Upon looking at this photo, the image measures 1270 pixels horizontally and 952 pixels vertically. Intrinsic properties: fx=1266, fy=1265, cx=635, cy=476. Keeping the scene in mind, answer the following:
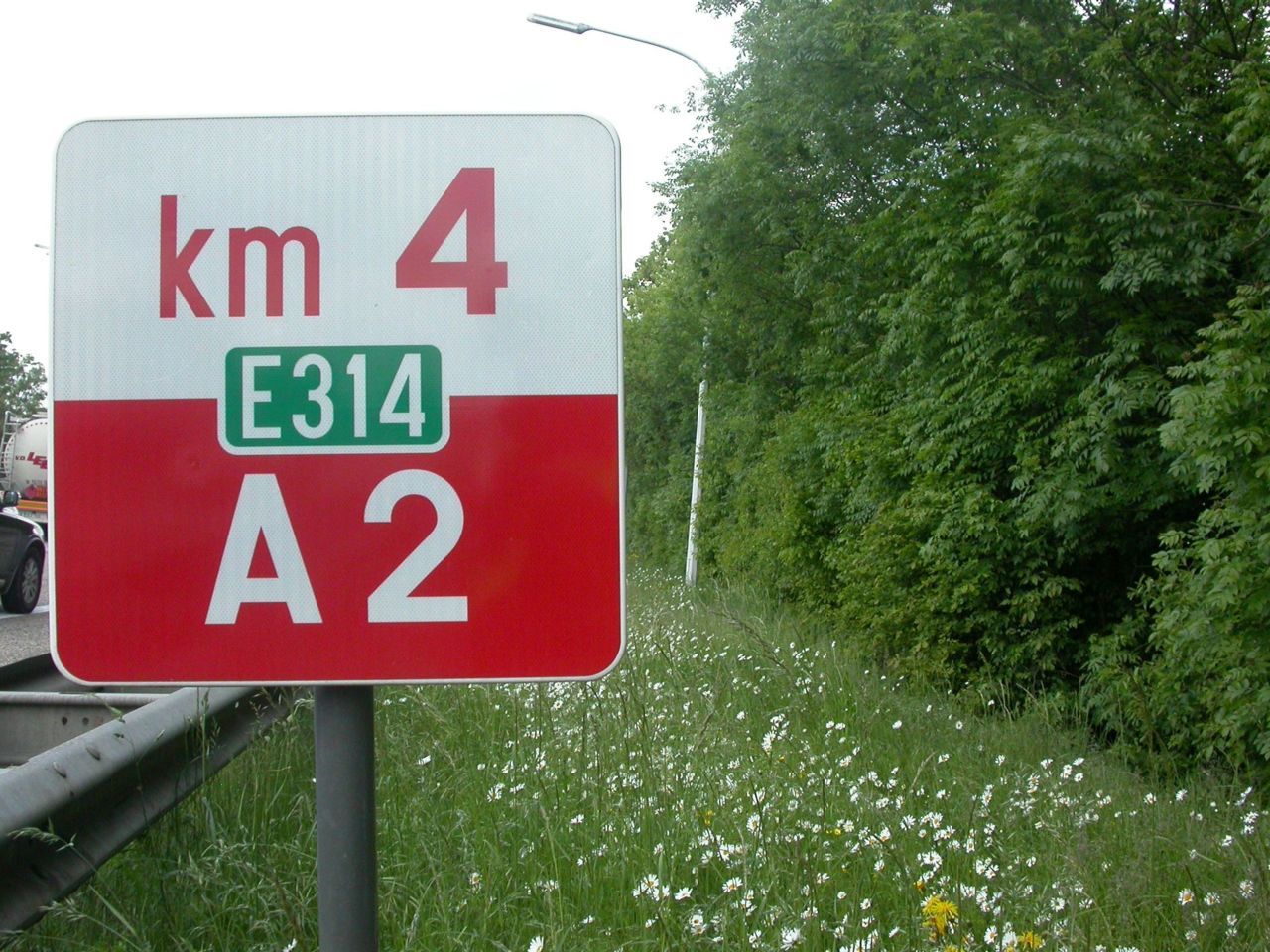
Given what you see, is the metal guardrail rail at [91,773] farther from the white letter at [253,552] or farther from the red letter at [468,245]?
the red letter at [468,245]

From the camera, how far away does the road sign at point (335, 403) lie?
5.20 ft

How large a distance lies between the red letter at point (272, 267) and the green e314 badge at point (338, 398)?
0.06m

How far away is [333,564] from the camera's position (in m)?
1.59

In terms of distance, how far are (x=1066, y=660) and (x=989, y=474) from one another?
5.45 feet

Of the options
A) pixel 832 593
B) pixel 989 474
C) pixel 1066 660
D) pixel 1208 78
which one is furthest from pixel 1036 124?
pixel 832 593

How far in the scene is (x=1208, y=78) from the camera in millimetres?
9258

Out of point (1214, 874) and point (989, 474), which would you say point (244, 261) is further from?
point (989, 474)

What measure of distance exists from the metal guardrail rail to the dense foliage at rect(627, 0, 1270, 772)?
4.73m

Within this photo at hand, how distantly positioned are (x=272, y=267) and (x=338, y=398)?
0.19m

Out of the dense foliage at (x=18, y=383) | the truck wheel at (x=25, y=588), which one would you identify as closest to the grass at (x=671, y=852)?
the truck wheel at (x=25, y=588)

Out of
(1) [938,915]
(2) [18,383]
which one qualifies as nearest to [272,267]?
(1) [938,915]

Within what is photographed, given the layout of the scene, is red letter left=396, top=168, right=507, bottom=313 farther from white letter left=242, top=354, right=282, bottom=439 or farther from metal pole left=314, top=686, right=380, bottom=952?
metal pole left=314, top=686, right=380, bottom=952

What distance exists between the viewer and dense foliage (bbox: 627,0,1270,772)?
25.0ft

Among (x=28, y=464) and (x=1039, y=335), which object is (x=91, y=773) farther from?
(x=28, y=464)
